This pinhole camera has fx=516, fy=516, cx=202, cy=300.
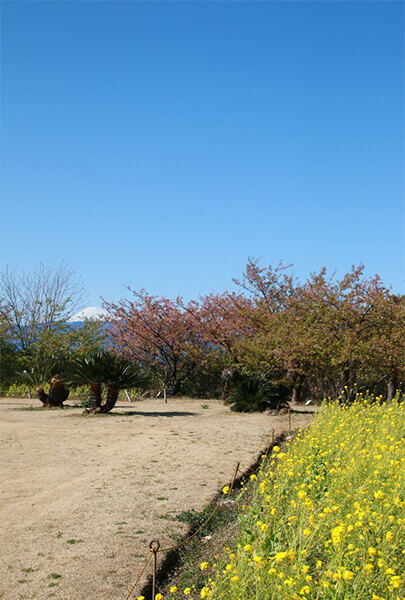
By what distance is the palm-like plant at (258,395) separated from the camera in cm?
1284

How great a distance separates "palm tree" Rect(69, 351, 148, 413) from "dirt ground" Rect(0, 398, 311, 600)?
2.82ft

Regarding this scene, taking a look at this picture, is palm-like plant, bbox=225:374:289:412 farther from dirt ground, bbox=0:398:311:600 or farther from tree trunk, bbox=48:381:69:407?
tree trunk, bbox=48:381:69:407

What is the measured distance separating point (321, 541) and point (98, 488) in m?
2.72

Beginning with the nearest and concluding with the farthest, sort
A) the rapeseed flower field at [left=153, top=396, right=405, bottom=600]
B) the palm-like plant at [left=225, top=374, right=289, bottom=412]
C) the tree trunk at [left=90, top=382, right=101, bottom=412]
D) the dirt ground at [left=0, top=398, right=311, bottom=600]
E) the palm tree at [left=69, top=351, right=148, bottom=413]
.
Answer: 1. the rapeseed flower field at [left=153, top=396, right=405, bottom=600]
2. the dirt ground at [left=0, top=398, right=311, bottom=600]
3. the palm tree at [left=69, top=351, right=148, bottom=413]
4. the tree trunk at [left=90, top=382, right=101, bottom=412]
5. the palm-like plant at [left=225, top=374, right=289, bottom=412]

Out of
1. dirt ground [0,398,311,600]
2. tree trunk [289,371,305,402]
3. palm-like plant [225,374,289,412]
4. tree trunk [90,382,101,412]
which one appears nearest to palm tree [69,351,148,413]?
tree trunk [90,382,101,412]

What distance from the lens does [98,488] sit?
5551 mm

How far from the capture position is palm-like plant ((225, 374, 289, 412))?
12.8m

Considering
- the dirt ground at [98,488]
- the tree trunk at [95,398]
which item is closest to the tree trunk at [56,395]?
the tree trunk at [95,398]

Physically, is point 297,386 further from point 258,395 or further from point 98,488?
point 98,488

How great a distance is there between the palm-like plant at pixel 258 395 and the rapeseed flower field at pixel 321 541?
692 cm

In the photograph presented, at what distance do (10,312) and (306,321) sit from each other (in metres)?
12.7

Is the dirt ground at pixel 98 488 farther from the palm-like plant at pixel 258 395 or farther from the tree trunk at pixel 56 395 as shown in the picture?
→ the tree trunk at pixel 56 395

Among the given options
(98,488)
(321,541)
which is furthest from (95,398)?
(321,541)

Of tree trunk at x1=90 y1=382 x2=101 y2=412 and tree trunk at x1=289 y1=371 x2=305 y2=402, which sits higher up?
tree trunk at x1=289 y1=371 x2=305 y2=402
